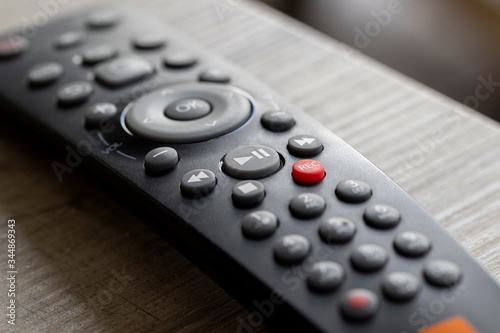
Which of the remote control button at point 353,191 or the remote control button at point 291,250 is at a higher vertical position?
the remote control button at point 353,191

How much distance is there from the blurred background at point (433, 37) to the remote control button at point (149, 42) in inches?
17.7

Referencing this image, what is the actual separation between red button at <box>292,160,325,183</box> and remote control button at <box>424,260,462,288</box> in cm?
6

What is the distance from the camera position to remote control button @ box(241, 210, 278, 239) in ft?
0.87

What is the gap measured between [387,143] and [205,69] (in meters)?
0.10

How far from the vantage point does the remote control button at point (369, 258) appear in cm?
25

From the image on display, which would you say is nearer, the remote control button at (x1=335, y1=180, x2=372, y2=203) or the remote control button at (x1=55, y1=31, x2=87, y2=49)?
the remote control button at (x1=335, y1=180, x2=372, y2=203)

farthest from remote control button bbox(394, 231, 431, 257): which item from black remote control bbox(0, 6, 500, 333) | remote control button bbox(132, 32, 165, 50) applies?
remote control button bbox(132, 32, 165, 50)

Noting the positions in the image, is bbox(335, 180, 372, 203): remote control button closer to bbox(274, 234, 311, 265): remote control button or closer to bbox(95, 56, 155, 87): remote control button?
bbox(274, 234, 311, 265): remote control button

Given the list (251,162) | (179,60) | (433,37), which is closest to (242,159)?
(251,162)

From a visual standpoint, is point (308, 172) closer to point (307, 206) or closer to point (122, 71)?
point (307, 206)

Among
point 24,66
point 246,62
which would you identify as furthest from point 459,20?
point 24,66

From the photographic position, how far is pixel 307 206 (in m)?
0.27

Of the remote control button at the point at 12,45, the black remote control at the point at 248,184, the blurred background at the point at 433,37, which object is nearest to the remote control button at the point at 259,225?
the black remote control at the point at 248,184

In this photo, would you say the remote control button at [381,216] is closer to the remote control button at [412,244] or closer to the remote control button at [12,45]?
the remote control button at [412,244]
